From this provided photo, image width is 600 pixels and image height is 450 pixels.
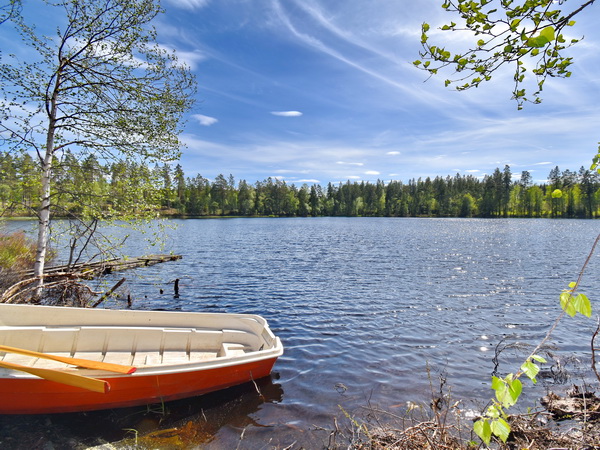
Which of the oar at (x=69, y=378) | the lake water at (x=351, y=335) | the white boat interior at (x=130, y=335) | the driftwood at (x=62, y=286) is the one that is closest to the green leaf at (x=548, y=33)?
the lake water at (x=351, y=335)

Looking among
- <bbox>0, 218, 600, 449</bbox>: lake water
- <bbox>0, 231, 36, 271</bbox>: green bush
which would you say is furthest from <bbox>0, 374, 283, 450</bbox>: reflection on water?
<bbox>0, 231, 36, 271</bbox>: green bush

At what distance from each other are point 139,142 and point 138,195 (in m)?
1.70

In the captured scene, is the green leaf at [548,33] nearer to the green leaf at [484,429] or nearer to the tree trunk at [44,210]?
the green leaf at [484,429]

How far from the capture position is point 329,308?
51.9ft

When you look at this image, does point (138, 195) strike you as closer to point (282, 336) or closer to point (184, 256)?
point (282, 336)

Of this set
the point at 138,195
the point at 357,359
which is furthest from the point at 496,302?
the point at 138,195

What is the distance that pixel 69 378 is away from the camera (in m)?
6.07

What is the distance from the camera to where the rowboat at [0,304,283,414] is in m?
6.48

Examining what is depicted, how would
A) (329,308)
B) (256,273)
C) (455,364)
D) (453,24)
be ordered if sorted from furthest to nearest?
(256,273) → (329,308) → (455,364) → (453,24)

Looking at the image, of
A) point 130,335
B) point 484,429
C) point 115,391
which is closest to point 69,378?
point 115,391

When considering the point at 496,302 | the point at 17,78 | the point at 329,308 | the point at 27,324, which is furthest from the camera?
the point at 496,302

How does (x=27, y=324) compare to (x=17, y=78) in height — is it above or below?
below

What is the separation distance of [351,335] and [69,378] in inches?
346

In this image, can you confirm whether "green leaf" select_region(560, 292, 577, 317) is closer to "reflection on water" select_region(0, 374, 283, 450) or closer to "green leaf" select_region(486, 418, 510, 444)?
"green leaf" select_region(486, 418, 510, 444)
